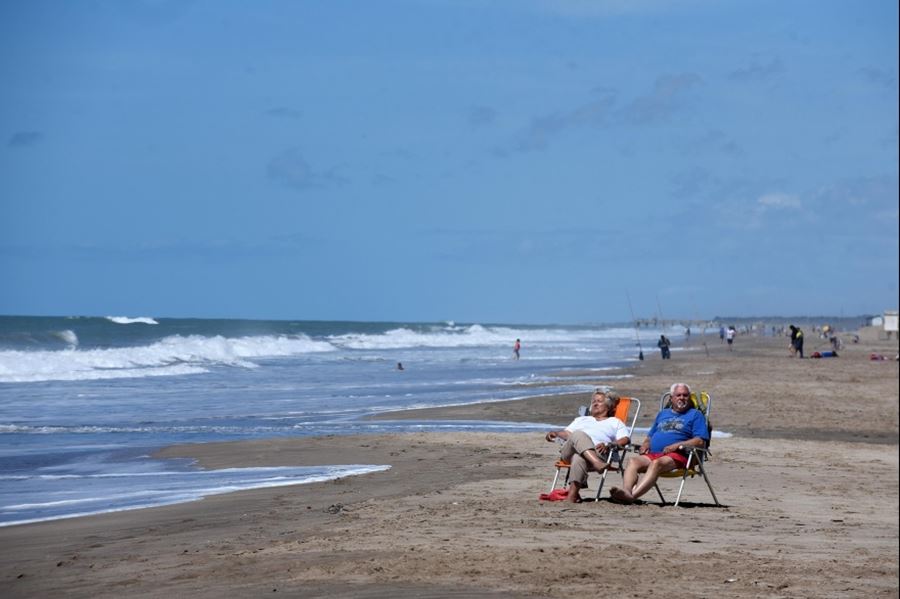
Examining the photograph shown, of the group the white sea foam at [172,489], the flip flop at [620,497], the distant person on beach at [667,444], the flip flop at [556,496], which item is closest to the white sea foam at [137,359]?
the white sea foam at [172,489]

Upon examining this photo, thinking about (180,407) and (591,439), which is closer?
(591,439)

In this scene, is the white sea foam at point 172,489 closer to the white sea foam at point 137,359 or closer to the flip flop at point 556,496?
the flip flop at point 556,496

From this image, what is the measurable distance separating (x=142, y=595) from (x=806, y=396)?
1920 cm

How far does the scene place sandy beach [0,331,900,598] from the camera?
6648 millimetres

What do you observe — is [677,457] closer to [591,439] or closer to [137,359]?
[591,439]

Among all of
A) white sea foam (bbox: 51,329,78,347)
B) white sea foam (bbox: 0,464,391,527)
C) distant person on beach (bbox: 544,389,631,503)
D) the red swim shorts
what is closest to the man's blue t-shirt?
the red swim shorts

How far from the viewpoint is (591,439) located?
411 inches

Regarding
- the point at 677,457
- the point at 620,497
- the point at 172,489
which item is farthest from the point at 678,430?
the point at 172,489

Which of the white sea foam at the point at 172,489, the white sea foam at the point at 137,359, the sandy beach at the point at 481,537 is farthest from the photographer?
the white sea foam at the point at 137,359

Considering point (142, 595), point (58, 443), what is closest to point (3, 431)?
point (58, 443)

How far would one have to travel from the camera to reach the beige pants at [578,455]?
10.1m

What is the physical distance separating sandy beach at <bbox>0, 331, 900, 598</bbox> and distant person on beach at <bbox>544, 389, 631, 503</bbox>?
0.33m

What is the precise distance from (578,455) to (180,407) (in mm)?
13592

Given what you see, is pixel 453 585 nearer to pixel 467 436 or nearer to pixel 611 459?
pixel 611 459
